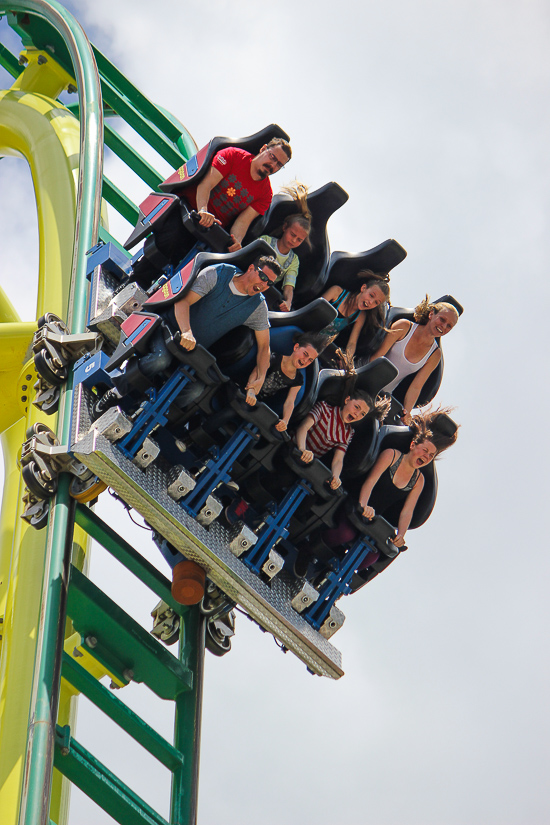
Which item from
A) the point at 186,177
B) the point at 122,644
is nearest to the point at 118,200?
the point at 186,177

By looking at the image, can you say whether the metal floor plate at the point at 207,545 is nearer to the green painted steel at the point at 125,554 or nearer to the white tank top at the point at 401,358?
the green painted steel at the point at 125,554

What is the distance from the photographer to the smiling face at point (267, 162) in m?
7.68

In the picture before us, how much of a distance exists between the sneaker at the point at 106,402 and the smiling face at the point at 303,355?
3.31ft

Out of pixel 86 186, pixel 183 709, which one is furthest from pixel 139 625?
pixel 86 186

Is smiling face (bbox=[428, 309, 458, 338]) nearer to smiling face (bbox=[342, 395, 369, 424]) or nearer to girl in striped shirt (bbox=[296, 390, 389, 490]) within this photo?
girl in striped shirt (bbox=[296, 390, 389, 490])

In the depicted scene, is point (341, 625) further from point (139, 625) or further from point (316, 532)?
point (139, 625)

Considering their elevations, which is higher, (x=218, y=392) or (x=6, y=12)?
(x=6, y=12)

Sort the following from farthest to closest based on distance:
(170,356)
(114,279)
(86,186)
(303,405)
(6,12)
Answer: (6,12), (86,186), (114,279), (303,405), (170,356)

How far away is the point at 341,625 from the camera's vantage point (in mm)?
7930

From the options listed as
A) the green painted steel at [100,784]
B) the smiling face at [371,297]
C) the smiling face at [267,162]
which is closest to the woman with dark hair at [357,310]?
the smiling face at [371,297]

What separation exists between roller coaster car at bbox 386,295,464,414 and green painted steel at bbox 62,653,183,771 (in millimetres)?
2659

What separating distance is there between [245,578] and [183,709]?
1.08m

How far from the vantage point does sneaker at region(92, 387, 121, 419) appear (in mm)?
7309

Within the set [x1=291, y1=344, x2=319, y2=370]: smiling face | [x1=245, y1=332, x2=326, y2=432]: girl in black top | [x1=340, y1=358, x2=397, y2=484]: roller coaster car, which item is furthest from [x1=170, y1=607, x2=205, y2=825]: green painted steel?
[x1=291, y1=344, x2=319, y2=370]: smiling face
